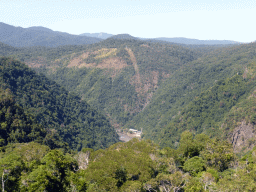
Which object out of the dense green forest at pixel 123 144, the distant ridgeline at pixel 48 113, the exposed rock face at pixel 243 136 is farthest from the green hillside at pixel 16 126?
the exposed rock face at pixel 243 136

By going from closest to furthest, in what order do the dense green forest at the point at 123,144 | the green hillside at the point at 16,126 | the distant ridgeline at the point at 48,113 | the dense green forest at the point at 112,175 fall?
the dense green forest at the point at 112,175, the dense green forest at the point at 123,144, the green hillside at the point at 16,126, the distant ridgeline at the point at 48,113

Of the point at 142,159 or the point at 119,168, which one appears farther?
the point at 142,159

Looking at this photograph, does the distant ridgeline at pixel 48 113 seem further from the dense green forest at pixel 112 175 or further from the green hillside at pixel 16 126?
the dense green forest at pixel 112 175

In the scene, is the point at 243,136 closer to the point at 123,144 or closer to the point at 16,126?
the point at 123,144

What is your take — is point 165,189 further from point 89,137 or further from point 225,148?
point 89,137

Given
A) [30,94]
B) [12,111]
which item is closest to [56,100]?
[30,94]

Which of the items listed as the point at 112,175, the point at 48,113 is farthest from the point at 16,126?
the point at 112,175
